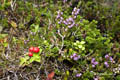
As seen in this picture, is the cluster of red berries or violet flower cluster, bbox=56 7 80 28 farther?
violet flower cluster, bbox=56 7 80 28

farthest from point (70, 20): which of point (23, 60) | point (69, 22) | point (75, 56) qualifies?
point (23, 60)

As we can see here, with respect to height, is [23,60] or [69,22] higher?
[69,22]

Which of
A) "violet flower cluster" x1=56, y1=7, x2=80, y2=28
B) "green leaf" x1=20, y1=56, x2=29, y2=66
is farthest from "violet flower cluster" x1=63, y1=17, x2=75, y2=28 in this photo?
"green leaf" x1=20, y1=56, x2=29, y2=66

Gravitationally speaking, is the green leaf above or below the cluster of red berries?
below

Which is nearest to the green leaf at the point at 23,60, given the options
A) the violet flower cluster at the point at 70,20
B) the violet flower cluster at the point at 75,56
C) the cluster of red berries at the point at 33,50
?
the cluster of red berries at the point at 33,50

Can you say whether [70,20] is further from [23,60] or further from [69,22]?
[23,60]

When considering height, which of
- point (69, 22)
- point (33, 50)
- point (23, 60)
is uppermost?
point (69, 22)

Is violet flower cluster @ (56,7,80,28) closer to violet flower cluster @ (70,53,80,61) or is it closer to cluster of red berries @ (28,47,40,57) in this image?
violet flower cluster @ (70,53,80,61)

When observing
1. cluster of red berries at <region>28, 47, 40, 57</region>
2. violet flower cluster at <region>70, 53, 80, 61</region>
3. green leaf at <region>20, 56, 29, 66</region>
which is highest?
cluster of red berries at <region>28, 47, 40, 57</region>

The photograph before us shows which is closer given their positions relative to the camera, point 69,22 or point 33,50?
point 33,50

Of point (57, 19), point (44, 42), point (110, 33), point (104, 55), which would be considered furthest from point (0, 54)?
point (110, 33)

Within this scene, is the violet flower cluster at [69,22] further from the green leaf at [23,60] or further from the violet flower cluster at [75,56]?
the green leaf at [23,60]

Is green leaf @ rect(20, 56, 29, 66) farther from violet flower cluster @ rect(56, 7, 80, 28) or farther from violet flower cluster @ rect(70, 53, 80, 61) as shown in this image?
violet flower cluster @ rect(56, 7, 80, 28)
